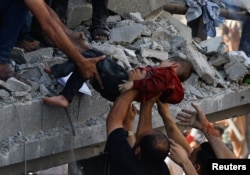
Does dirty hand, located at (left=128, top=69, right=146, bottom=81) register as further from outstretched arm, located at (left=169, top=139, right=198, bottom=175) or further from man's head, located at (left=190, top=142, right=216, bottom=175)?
man's head, located at (left=190, top=142, right=216, bottom=175)

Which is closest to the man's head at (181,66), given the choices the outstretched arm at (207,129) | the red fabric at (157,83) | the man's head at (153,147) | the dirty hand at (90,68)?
the red fabric at (157,83)

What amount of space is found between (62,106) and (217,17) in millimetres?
3345

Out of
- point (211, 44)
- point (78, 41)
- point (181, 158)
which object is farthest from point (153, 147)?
point (211, 44)

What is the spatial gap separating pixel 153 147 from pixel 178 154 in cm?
46

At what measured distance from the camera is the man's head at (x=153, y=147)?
5402 millimetres

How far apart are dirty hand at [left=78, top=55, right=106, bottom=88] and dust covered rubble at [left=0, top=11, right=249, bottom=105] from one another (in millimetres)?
488

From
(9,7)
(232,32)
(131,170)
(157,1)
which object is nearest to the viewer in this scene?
(131,170)

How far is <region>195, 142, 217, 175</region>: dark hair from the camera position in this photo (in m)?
5.93

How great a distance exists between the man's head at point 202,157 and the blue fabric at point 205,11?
306cm

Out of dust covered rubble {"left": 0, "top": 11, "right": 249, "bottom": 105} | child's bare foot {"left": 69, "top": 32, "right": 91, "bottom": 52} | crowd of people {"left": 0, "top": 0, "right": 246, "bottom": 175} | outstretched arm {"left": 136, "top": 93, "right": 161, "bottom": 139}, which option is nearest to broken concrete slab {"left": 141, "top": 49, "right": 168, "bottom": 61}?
dust covered rubble {"left": 0, "top": 11, "right": 249, "bottom": 105}

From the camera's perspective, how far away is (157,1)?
864 centimetres

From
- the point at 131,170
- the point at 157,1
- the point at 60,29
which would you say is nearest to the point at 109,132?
the point at 131,170

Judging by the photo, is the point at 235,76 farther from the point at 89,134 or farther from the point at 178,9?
the point at 89,134

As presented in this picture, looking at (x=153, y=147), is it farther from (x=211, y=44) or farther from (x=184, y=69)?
(x=211, y=44)
